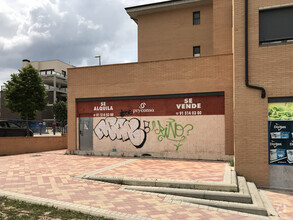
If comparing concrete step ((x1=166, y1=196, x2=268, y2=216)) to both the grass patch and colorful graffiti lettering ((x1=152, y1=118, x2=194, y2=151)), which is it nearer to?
the grass patch

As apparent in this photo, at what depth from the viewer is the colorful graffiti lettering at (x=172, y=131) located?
10.7 m

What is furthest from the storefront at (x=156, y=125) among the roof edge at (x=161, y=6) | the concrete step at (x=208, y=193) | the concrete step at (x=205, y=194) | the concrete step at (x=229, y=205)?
the roof edge at (x=161, y=6)

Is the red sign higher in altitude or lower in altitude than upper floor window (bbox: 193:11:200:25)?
lower

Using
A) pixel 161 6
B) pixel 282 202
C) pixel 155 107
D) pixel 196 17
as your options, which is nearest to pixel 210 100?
pixel 155 107

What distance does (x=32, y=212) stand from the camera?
4574 mm

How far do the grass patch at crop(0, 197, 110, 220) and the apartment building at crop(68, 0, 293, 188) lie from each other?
18.7 ft

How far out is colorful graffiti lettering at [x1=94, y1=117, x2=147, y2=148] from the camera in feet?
37.6

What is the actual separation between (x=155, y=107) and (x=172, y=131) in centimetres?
144

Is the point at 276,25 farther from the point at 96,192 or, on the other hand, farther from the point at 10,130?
the point at 10,130

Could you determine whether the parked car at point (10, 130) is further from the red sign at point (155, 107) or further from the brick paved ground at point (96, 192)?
the brick paved ground at point (96, 192)

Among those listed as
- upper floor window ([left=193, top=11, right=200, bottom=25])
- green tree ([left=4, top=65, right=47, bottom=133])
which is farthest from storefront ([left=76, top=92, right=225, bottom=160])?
green tree ([left=4, top=65, right=47, bottom=133])

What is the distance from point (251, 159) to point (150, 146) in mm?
4839

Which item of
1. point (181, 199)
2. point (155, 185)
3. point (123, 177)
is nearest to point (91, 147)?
point (123, 177)

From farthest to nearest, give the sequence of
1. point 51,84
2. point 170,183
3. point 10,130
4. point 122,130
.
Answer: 1. point 51,84
2. point 10,130
3. point 122,130
4. point 170,183
